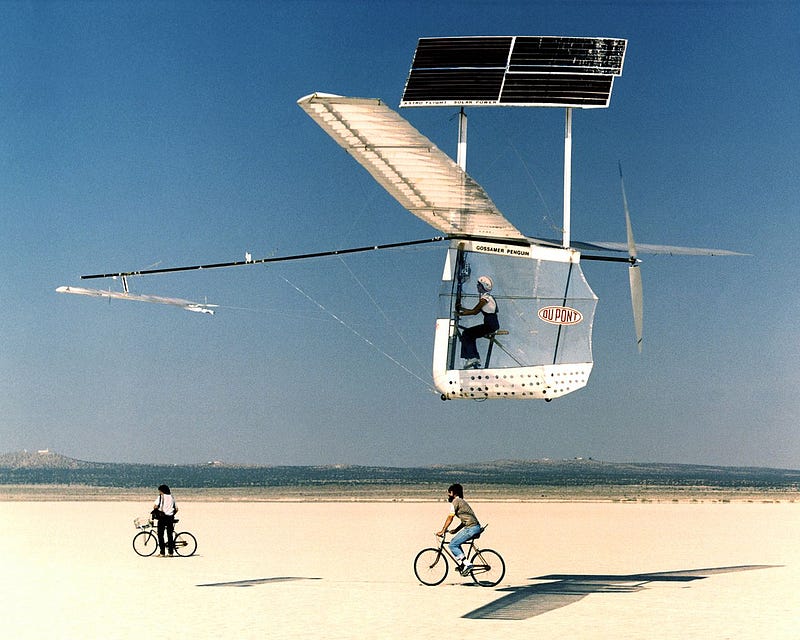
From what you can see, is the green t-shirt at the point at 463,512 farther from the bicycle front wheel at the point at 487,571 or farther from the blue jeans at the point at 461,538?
the bicycle front wheel at the point at 487,571

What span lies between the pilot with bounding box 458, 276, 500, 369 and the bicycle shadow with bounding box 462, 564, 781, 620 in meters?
4.07

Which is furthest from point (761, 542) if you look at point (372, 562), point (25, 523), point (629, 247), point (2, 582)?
point (25, 523)

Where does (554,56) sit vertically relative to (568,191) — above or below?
above

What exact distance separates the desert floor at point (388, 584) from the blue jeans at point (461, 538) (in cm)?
65

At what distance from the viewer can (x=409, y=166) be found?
17.0 m

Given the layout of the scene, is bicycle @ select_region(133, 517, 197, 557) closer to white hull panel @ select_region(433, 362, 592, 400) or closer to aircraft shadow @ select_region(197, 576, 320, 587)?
aircraft shadow @ select_region(197, 576, 320, 587)

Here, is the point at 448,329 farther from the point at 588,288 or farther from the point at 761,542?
the point at 761,542

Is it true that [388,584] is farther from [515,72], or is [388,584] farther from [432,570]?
[515,72]

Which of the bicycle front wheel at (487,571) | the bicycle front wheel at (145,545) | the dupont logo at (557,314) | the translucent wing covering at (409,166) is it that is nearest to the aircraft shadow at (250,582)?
the bicycle front wheel at (487,571)

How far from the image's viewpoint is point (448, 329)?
19141 millimetres

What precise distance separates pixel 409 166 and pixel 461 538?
21.6 feet

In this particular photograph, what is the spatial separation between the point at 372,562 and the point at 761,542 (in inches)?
501

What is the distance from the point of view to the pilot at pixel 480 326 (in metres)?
19.0

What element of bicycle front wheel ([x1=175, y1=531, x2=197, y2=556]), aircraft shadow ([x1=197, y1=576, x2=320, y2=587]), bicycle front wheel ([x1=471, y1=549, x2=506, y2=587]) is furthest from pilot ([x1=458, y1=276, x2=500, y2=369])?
bicycle front wheel ([x1=175, y1=531, x2=197, y2=556])
